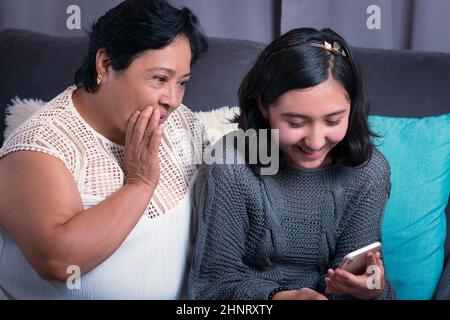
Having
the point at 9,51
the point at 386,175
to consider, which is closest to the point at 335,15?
the point at 386,175

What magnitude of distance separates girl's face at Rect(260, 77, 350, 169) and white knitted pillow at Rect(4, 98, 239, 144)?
0.34 metres

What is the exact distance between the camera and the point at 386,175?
146cm

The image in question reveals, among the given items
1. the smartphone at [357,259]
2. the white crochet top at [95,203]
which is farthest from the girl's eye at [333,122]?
the white crochet top at [95,203]

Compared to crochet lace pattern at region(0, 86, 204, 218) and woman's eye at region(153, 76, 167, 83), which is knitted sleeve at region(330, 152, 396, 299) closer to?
crochet lace pattern at region(0, 86, 204, 218)

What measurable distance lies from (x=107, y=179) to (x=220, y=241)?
9.8 inches

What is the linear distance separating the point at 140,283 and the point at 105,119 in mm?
328

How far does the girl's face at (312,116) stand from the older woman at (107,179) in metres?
0.22

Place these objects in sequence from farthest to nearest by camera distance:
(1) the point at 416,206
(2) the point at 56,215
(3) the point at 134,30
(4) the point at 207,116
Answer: (4) the point at 207,116, (1) the point at 416,206, (3) the point at 134,30, (2) the point at 56,215

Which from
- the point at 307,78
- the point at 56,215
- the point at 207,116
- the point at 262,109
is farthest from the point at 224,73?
the point at 56,215

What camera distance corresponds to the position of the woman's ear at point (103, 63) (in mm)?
1369

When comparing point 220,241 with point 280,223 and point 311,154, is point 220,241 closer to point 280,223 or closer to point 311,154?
point 280,223

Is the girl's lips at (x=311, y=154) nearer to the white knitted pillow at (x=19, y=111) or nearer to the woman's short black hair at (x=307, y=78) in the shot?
the woman's short black hair at (x=307, y=78)

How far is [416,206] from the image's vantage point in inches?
63.1
